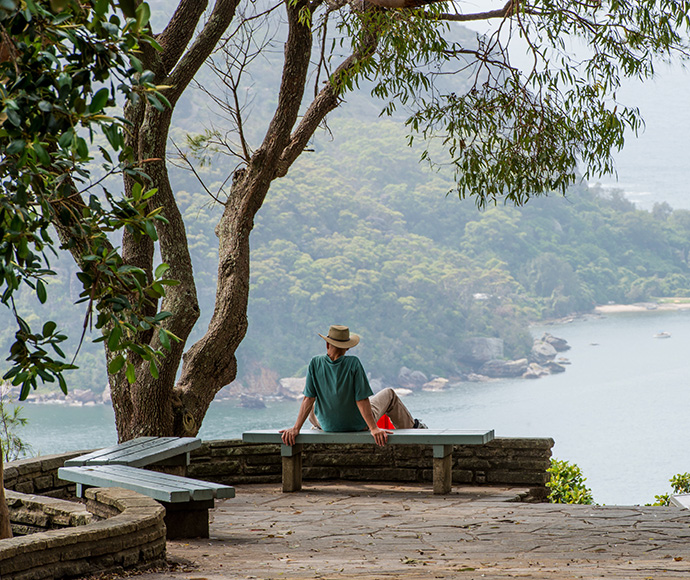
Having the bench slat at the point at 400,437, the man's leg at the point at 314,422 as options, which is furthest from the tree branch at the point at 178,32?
the bench slat at the point at 400,437

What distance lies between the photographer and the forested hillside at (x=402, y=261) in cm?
6028

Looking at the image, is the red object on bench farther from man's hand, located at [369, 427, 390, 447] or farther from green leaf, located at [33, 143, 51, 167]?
green leaf, located at [33, 143, 51, 167]

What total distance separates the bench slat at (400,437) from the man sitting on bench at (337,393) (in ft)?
0.22

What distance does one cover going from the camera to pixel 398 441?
554cm

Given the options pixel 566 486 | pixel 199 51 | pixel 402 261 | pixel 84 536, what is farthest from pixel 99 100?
pixel 402 261

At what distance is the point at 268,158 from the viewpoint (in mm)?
7523

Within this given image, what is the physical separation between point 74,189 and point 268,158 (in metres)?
5.00

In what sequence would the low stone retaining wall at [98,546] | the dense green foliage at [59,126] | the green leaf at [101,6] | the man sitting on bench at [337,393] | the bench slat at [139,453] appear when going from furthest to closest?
the man sitting on bench at [337,393], the bench slat at [139,453], the low stone retaining wall at [98,546], the dense green foliage at [59,126], the green leaf at [101,6]

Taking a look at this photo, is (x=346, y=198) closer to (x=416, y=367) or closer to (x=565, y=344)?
(x=416, y=367)

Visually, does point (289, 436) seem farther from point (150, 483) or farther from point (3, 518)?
point (3, 518)

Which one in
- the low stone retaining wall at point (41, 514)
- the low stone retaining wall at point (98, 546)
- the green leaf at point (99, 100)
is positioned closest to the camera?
the green leaf at point (99, 100)

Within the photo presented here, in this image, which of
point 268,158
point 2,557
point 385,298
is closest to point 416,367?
point 385,298

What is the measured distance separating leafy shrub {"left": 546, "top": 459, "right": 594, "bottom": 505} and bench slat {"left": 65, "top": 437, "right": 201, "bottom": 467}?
140 inches

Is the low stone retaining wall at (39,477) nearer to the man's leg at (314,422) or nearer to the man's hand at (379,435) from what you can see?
the man's leg at (314,422)
